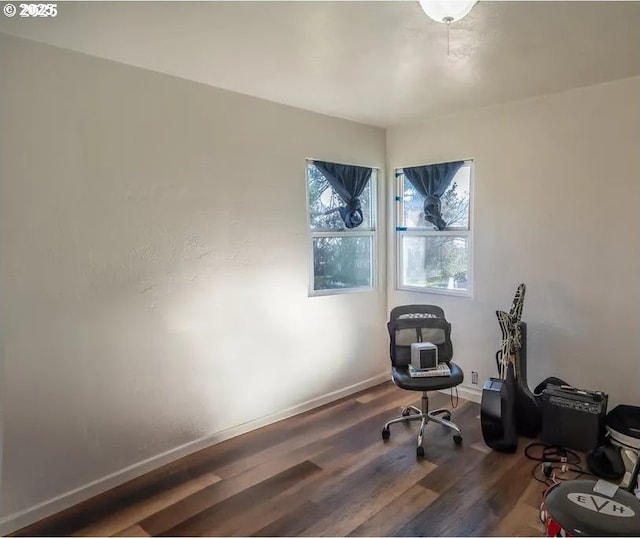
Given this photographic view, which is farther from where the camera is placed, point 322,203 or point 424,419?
point 322,203

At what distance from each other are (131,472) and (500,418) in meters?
2.43

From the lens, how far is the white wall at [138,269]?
89.3 inches

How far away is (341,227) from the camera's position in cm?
402

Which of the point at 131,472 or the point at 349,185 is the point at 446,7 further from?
the point at 131,472

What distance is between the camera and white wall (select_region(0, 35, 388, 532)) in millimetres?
2268

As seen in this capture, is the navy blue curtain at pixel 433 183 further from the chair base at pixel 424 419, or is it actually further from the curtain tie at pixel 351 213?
the chair base at pixel 424 419

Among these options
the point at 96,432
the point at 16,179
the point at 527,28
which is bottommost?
the point at 96,432

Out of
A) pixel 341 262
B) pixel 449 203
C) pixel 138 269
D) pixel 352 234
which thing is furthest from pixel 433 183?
pixel 138 269

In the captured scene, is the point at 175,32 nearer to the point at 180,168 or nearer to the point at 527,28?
the point at 180,168

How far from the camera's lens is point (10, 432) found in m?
2.24

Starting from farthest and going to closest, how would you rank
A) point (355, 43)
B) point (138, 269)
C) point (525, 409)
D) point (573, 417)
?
point (525, 409) → point (573, 417) → point (138, 269) → point (355, 43)

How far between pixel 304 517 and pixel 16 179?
2.30 meters

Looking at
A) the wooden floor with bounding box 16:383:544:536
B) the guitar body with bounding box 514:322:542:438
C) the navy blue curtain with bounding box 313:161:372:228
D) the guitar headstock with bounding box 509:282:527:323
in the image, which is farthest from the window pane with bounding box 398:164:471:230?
the wooden floor with bounding box 16:383:544:536

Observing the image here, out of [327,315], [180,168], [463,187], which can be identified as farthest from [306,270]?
[463,187]
